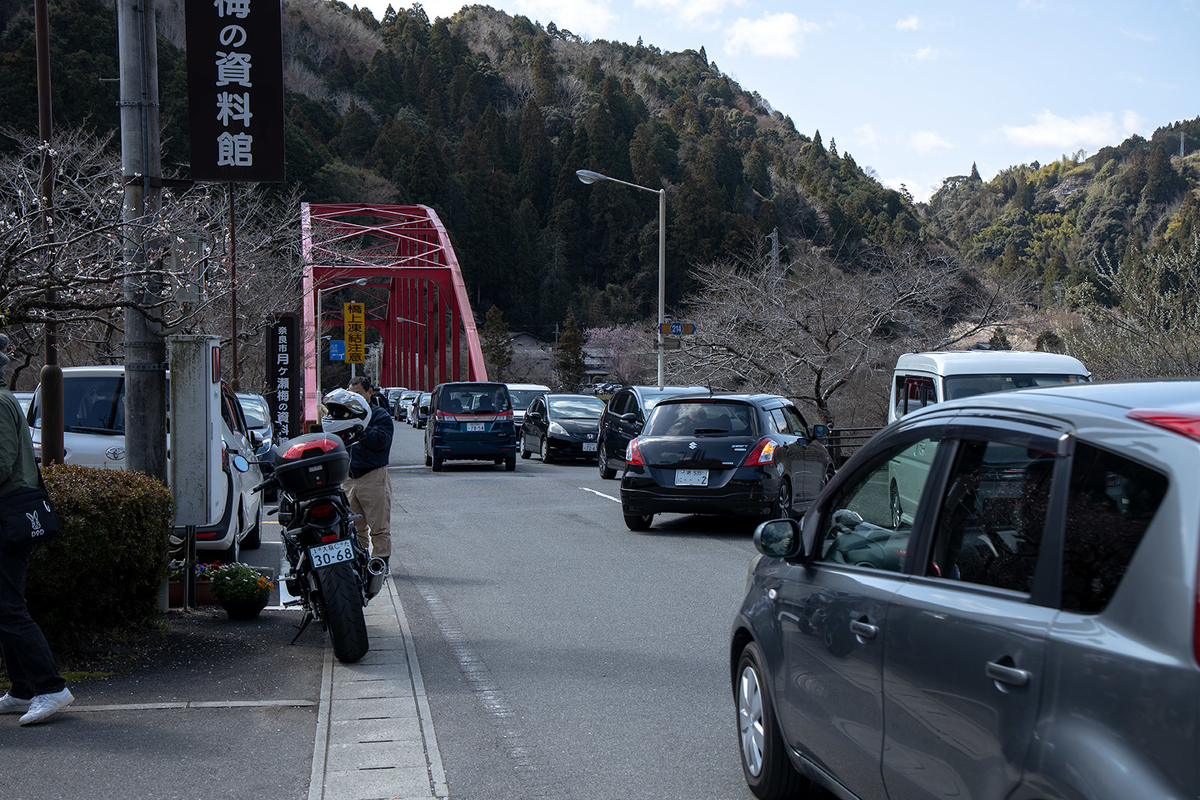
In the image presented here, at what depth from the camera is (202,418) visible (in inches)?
283

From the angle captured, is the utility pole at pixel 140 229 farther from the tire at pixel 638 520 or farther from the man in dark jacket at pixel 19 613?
the tire at pixel 638 520

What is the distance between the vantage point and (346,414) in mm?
7875

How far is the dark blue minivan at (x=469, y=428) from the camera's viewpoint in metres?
21.8

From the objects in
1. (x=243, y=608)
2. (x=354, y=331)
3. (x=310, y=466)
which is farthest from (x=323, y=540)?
(x=354, y=331)

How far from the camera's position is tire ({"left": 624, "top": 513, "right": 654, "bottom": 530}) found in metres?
12.2

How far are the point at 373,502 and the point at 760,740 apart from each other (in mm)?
5156

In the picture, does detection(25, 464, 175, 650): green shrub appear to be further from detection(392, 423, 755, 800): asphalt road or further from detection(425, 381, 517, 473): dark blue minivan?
detection(425, 381, 517, 473): dark blue minivan

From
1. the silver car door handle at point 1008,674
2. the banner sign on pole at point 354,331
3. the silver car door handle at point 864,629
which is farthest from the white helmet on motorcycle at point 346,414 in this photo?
the banner sign on pole at point 354,331

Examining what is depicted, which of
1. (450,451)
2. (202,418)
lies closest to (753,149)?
(450,451)

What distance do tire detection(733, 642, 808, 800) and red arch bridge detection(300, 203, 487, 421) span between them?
1086 inches

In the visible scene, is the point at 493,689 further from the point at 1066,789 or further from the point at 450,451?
the point at 450,451

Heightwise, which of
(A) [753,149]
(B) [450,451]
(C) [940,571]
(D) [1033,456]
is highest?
(A) [753,149]

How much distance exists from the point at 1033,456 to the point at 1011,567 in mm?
290

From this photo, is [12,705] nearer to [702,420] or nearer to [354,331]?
[702,420]
